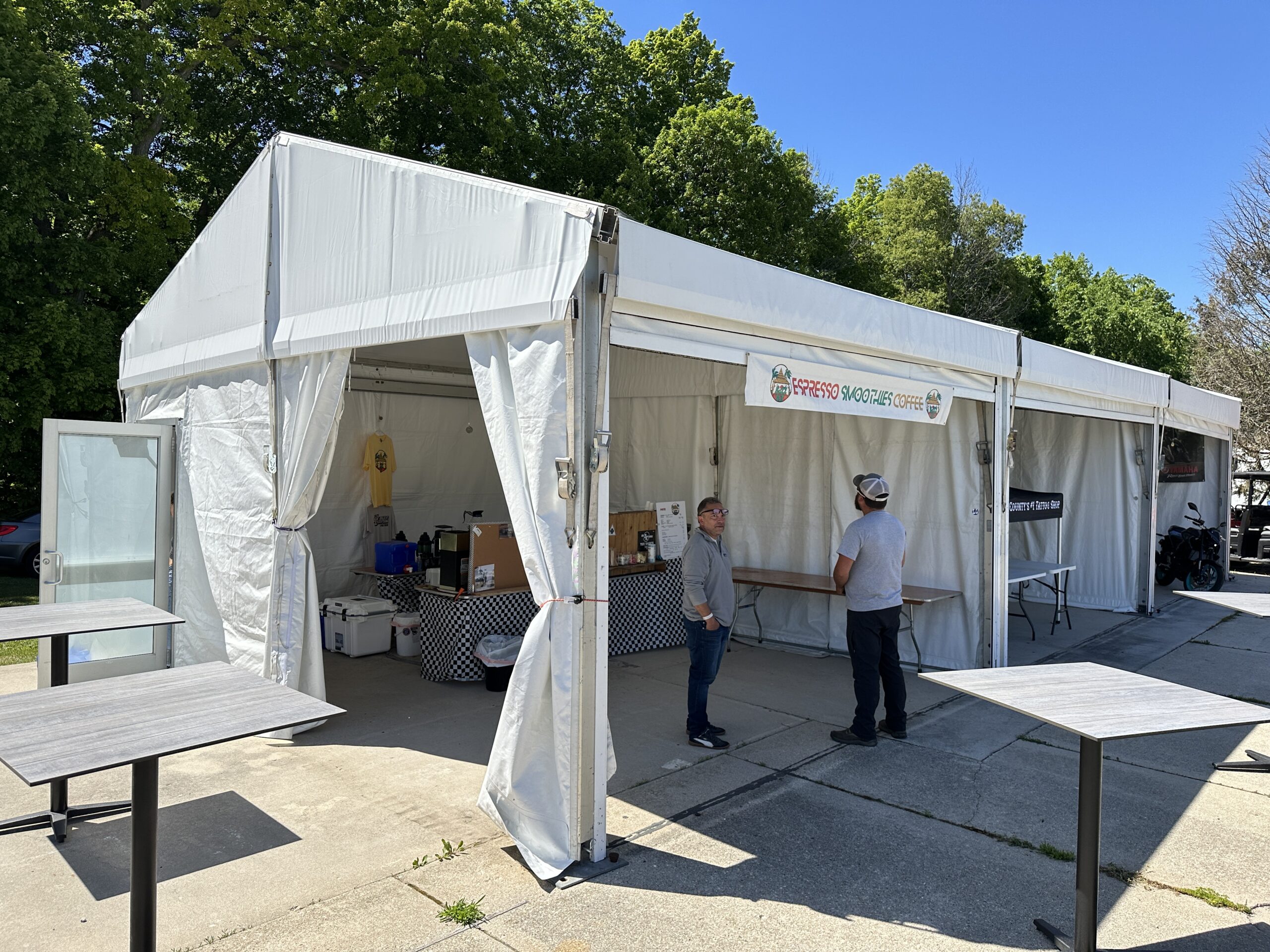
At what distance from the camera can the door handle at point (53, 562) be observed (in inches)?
237

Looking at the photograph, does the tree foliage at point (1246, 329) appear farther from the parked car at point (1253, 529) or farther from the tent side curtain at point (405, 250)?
the tent side curtain at point (405, 250)

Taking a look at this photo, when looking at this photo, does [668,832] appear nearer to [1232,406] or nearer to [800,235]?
[1232,406]

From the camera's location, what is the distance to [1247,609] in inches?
221

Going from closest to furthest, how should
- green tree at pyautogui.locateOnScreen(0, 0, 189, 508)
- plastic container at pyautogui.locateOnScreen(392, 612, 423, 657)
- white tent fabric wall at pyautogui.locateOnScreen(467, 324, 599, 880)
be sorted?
white tent fabric wall at pyautogui.locateOnScreen(467, 324, 599, 880), plastic container at pyautogui.locateOnScreen(392, 612, 423, 657), green tree at pyautogui.locateOnScreen(0, 0, 189, 508)

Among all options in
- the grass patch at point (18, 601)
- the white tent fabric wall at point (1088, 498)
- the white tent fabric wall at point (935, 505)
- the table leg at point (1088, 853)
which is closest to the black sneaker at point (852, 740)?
the white tent fabric wall at point (935, 505)

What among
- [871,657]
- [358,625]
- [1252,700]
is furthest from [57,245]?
[1252,700]

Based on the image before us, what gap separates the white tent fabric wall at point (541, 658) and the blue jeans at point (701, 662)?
133 cm

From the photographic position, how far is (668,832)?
4047 mm

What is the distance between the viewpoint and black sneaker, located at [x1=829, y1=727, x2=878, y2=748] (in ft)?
17.3

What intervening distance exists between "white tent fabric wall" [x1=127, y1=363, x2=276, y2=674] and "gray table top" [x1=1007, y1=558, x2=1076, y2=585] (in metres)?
6.07

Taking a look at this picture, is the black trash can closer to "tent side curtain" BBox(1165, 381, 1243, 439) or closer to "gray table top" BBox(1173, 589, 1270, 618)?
"gray table top" BBox(1173, 589, 1270, 618)

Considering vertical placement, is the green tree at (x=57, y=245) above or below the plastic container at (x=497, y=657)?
above

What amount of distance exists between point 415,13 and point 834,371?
14.0 metres

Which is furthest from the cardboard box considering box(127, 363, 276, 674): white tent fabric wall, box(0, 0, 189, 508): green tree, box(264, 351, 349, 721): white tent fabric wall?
box(0, 0, 189, 508): green tree
